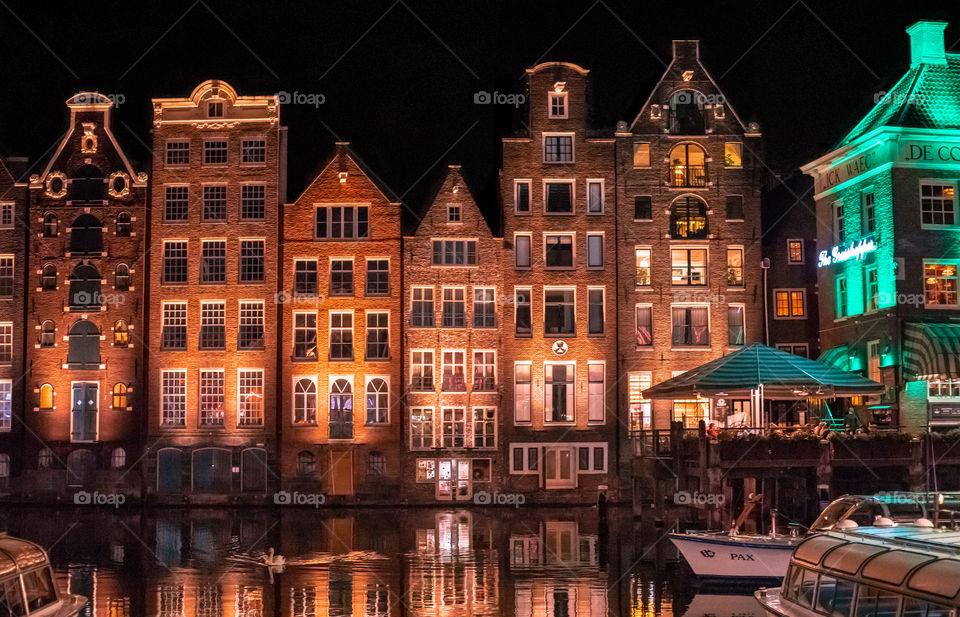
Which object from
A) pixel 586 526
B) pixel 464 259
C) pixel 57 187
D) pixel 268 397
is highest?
pixel 57 187

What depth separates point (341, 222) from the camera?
63.6m

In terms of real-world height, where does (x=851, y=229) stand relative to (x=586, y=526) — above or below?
above

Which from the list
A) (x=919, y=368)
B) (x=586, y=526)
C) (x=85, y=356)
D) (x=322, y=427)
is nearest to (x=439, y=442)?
(x=322, y=427)

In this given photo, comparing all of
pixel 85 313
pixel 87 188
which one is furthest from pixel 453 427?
pixel 87 188

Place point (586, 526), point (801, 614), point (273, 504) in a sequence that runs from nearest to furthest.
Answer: point (801, 614), point (586, 526), point (273, 504)

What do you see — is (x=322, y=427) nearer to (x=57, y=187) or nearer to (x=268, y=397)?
(x=268, y=397)

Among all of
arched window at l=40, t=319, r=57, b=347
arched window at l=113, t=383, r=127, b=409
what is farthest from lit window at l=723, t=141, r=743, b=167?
arched window at l=40, t=319, r=57, b=347

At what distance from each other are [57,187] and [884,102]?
131 feet

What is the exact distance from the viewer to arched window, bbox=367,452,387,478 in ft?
204

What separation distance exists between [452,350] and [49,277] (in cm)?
2037

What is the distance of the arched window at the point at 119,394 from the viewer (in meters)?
63.3

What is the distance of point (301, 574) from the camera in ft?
115

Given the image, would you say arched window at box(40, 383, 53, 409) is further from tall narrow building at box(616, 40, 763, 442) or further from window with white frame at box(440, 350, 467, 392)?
tall narrow building at box(616, 40, 763, 442)

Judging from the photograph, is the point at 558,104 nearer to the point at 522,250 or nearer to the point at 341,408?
the point at 522,250
